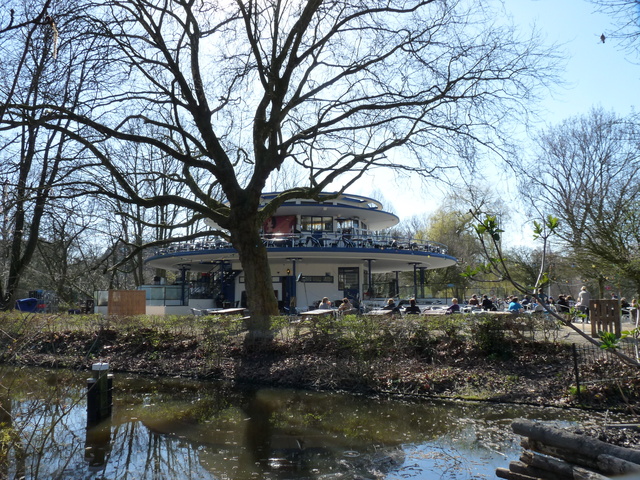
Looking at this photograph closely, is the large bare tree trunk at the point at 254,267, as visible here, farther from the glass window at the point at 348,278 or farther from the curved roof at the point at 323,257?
the glass window at the point at 348,278

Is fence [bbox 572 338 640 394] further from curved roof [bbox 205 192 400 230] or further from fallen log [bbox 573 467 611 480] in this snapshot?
curved roof [bbox 205 192 400 230]

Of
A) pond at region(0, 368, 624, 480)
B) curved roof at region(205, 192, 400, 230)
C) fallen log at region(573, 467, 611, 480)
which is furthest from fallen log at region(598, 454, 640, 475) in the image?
curved roof at region(205, 192, 400, 230)

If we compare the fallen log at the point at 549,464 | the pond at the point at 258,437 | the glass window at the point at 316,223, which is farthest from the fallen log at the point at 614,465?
the glass window at the point at 316,223

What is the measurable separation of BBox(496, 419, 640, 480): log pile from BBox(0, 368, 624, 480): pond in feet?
2.79

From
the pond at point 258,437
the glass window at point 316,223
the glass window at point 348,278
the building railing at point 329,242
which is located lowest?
the pond at point 258,437

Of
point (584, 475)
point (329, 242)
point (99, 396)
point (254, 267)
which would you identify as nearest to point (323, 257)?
point (329, 242)

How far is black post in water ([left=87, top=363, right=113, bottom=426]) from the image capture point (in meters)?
9.02

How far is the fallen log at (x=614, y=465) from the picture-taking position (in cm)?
450

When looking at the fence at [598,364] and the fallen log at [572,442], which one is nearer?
the fallen log at [572,442]

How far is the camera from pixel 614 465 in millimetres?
4656

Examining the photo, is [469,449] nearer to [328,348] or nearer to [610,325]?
[328,348]

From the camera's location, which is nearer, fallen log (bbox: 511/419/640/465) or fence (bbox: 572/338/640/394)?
fallen log (bbox: 511/419/640/465)

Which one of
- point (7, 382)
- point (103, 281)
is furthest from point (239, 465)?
point (103, 281)

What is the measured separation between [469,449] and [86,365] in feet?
39.3
